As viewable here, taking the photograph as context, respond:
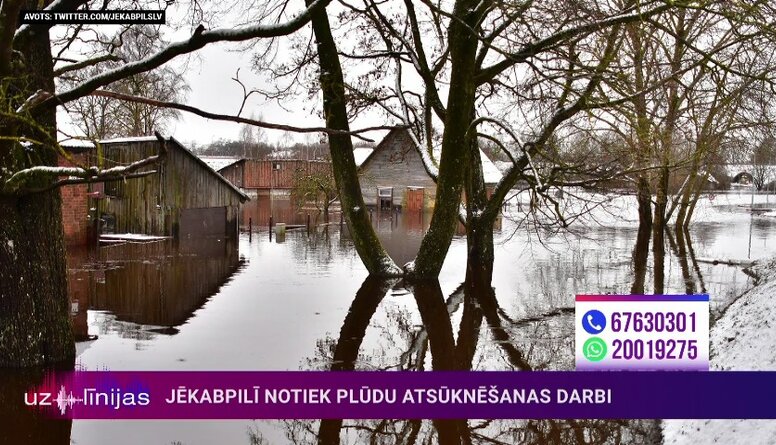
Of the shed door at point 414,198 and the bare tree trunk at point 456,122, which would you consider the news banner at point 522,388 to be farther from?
the shed door at point 414,198

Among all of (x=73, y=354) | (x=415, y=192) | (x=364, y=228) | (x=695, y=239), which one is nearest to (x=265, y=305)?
(x=364, y=228)

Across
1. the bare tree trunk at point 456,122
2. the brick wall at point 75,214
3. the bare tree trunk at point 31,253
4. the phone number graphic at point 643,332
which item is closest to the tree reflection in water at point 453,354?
the phone number graphic at point 643,332

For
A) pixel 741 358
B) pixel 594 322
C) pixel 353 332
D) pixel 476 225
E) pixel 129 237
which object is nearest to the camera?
pixel 594 322

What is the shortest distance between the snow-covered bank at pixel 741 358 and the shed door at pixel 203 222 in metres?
24.2

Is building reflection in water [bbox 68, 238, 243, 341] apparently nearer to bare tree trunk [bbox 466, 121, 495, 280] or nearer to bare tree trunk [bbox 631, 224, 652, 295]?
bare tree trunk [bbox 466, 121, 495, 280]

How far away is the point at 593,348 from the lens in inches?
268

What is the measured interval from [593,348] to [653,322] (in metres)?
0.67

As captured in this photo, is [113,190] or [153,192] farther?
[113,190]

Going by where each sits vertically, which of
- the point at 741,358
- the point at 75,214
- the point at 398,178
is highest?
the point at 398,178

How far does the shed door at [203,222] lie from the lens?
29953mm

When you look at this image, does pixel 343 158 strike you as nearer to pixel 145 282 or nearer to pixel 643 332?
pixel 145 282

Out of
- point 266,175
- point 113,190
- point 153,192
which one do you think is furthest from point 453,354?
point 266,175

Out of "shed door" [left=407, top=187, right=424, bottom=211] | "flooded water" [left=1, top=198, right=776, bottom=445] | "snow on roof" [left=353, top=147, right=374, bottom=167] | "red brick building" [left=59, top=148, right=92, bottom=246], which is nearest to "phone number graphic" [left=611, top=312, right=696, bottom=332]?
"flooded water" [left=1, top=198, right=776, bottom=445]

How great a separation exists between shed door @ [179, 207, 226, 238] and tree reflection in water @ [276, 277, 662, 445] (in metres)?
16.4
